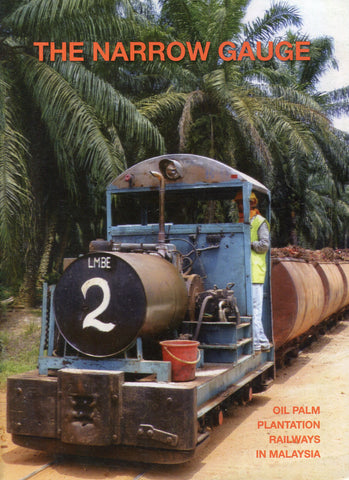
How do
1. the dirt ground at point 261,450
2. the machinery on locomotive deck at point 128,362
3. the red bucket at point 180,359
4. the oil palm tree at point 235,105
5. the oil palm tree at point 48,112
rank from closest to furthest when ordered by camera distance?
the machinery on locomotive deck at point 128,362 < the dirt ground at point 261,450 < the red bucket at point 180,359 < the oil palm tree at point 48,112 < the oil palm tree at point 235,105

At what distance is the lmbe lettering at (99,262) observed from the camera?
16.3 feet

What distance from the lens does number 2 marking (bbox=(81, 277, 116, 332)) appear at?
493 cm

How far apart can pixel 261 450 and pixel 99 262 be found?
236 centimetres

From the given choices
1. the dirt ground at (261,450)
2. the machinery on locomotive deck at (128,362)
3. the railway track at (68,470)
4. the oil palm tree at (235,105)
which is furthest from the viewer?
the oil palm tree at (235,105)

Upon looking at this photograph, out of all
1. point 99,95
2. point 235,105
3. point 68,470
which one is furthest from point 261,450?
point 235,105

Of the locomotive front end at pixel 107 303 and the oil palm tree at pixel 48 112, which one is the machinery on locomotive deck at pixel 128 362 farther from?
the oil palm tree at pixel 48 112

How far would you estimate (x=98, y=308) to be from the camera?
496 centimetres

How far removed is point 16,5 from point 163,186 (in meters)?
7.47

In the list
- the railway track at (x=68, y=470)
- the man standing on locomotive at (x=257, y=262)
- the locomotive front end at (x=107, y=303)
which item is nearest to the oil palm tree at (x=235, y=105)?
the man standing on locomotive at (x=257, y=262)

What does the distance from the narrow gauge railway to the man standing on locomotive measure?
24 centimetres

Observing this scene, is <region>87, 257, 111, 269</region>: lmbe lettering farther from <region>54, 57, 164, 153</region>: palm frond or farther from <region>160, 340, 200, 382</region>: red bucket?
<region>54, 57, 164, 153</region>: palm frond

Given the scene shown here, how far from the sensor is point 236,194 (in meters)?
7.06

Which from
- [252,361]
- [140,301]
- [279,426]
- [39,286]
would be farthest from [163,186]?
[39,286]

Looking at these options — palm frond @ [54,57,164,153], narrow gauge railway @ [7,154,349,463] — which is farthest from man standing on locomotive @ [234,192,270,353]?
palm frond @ [54,57,164,153]
